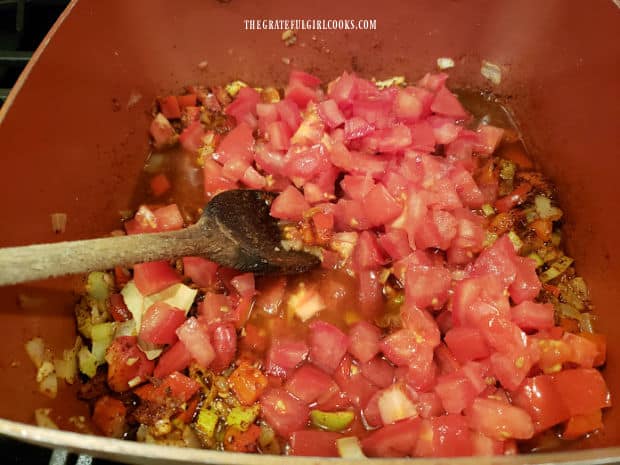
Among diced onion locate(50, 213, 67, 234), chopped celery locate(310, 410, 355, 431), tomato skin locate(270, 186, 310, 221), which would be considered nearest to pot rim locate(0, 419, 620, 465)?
chopped celery locate(310, 410, 355, 431)

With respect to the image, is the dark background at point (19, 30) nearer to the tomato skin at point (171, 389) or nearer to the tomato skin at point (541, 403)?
the tomato skin at point (171, 389)

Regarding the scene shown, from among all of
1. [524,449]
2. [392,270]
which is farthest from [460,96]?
[524,449]

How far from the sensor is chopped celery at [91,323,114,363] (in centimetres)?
162

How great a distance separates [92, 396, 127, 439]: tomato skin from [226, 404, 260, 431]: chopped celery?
0.33 metres

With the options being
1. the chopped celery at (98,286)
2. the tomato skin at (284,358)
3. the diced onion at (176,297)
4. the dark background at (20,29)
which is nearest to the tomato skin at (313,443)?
the tomato skin at (284,358)

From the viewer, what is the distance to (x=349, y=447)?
1.43 meters

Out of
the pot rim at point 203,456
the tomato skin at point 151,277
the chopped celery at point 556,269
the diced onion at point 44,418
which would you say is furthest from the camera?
the chopped celery at point 556,269

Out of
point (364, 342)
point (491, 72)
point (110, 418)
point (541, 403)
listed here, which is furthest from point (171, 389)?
point (491, 72)

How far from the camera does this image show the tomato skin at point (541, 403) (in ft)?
4.84

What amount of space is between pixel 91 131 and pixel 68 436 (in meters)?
1.16

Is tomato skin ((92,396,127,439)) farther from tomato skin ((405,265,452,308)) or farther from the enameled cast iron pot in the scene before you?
tomato skin ((405,265,452,308))

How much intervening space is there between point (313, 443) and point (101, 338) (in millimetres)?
782

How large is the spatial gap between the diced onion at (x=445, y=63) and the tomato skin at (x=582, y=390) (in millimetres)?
1351

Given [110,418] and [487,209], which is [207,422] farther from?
[487,209]
